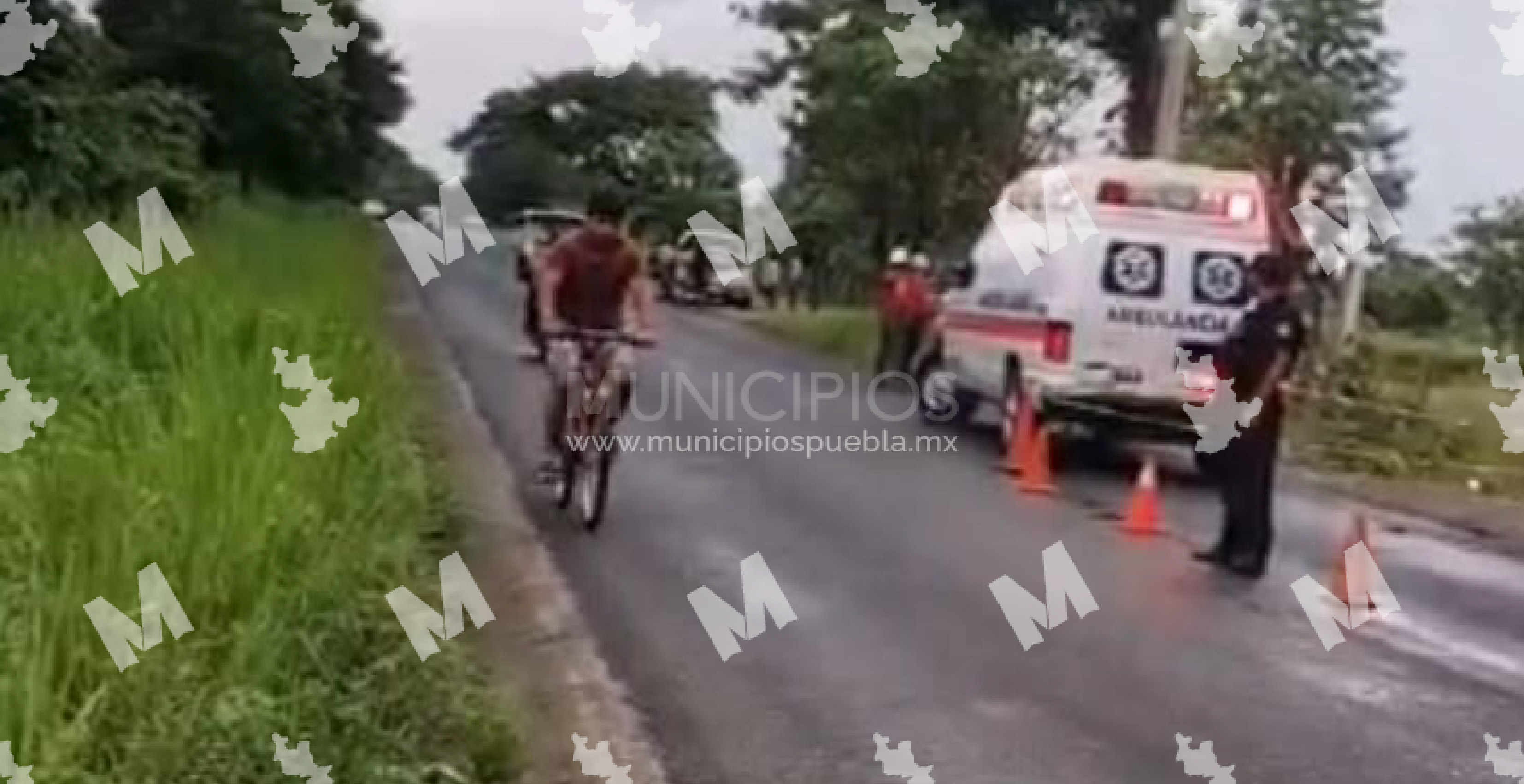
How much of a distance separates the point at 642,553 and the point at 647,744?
408 cm

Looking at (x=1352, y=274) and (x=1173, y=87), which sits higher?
(x=1173, y=87)

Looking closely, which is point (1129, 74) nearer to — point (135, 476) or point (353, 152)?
point (135, 476)

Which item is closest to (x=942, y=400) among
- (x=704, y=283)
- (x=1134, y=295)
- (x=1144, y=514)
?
(x=1134, y=295)

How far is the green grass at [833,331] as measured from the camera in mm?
30594

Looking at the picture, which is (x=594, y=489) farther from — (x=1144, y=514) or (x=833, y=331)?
(x=833, y=331)

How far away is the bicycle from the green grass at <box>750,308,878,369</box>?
1644 cm

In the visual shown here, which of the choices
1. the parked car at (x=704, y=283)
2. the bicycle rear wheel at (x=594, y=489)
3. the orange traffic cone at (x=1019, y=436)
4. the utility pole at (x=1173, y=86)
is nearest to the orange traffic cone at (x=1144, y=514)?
the orange traffic cone at (x=1019, y=436)

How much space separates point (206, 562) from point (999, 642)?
164 inches

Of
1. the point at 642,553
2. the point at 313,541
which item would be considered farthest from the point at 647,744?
the point at 642,553

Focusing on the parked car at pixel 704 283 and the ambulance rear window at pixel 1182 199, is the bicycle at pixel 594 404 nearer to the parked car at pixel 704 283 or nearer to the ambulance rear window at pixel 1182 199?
the ambulance rear window at pixel 1182 199

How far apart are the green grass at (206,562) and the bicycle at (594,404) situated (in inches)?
45.5

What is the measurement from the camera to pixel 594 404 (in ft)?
39.2

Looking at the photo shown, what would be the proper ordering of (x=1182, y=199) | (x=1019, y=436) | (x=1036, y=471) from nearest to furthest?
(x=1036, y=471)
(x=1019, y=436)
(x=1182, y=199)

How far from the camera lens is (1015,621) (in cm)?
987
